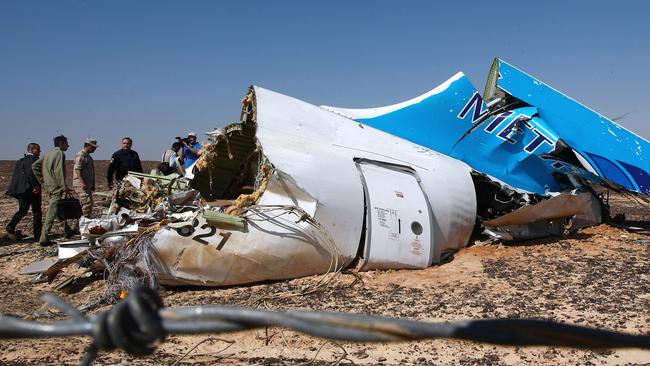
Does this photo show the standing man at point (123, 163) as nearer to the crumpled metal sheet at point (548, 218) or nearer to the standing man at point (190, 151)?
the standing man at point (190, 151)

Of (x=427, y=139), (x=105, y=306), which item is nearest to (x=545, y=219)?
(x=427, y=139)

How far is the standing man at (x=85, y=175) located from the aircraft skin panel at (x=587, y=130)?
7540 millimetres

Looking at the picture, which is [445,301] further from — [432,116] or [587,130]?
[587,130]

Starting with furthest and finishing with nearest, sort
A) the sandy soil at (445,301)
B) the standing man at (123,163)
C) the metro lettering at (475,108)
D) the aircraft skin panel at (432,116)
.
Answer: the standing man at (123,163), the metro lettering at (475,108), the aircraft skin panel at (432,116), the sandy soil at (445,301)

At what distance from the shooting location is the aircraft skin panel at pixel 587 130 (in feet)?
27.7

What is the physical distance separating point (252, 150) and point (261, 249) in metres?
3.61

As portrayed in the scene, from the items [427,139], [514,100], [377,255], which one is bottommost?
[377,255]

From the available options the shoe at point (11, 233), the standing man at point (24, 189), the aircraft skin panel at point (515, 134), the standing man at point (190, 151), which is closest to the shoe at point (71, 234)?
the standing man at point (24, 189)

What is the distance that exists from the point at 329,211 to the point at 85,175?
557 centimetres

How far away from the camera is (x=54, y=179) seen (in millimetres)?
9062

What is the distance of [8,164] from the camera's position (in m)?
31.3

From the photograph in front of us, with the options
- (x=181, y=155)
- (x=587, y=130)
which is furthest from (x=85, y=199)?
(x=587, y=130)

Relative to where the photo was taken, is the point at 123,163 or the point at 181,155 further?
the point at 181,155

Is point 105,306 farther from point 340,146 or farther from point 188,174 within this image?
point 188,174
